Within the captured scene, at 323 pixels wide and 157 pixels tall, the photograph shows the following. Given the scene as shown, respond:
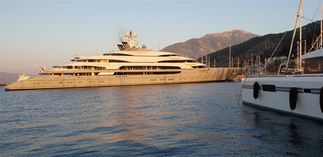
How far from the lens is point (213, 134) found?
17.5m

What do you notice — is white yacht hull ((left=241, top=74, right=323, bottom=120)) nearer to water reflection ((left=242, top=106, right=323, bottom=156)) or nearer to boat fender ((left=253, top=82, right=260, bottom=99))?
boat fender ((left=253, top=82, right=260, bottom=99))

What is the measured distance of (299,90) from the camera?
20.8m

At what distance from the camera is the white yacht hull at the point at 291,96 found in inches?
747

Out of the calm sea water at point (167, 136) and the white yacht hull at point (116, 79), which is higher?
the white yacht hull at point (116, 79)

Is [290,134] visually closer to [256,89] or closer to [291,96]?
[291,96]

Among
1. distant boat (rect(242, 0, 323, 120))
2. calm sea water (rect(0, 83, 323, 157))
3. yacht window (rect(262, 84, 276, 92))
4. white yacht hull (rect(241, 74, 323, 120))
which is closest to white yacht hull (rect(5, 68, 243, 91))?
calm sea water (rect(0, 83, 323, 157))

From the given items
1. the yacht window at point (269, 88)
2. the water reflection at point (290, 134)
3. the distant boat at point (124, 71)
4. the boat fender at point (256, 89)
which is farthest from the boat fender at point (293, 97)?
the distant boat at point (124, 71)

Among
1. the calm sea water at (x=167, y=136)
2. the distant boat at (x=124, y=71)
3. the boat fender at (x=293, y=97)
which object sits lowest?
the calm sea water at (x=167, y=136)

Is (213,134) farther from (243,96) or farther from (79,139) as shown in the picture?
(243,96)

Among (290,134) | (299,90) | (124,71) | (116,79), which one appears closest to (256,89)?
(299,90)

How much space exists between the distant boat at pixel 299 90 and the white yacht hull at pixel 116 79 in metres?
62.5

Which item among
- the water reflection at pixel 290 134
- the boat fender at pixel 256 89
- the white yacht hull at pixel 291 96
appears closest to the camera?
the water reflection at pixel 290 134

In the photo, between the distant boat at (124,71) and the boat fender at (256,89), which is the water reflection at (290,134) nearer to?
the boat fender at (256,89)

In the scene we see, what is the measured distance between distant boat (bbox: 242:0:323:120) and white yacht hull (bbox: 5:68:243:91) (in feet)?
205
